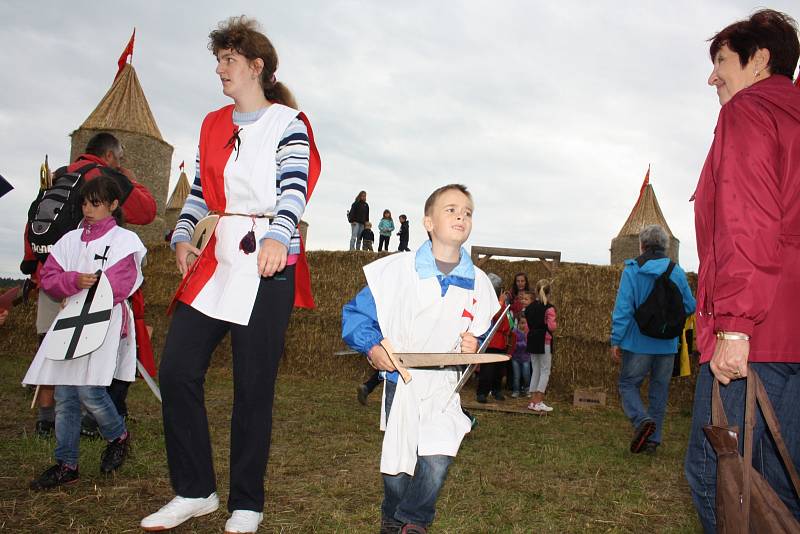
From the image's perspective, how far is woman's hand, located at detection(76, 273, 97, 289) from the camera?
13.0ft

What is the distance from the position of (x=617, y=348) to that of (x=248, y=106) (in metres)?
4.53

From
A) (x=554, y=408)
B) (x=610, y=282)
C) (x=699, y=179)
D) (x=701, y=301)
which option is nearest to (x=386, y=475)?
(x=701, y=301)

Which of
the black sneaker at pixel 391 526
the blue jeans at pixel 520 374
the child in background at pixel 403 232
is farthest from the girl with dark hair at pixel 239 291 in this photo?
the child in background at pixel 403 232

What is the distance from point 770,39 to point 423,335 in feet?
5.58

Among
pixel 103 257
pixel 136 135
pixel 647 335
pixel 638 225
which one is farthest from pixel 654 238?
pixel 638 225

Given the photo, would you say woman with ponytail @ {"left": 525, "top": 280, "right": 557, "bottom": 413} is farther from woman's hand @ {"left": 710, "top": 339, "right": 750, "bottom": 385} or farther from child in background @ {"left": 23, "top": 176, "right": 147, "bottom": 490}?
woman's hand @ {"left": 710, "top": 339, "right": 750, "bottom": 385}

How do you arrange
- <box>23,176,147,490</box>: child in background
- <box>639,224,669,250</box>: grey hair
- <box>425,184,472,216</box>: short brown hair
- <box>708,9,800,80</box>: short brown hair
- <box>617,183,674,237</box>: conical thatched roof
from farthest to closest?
<box>617,183,674,237</box>: conical thatched roof < <box>639,224,669,250</box>: grey hair < <box>23,176,147,490</box>: child in background < <box>425,184,472,216</box>: short brown hair < <box>708,9,800,80</box>: short brown hair

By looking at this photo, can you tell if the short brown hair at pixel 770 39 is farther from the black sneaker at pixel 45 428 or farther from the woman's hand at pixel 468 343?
the black sneaker at pixel 45 428

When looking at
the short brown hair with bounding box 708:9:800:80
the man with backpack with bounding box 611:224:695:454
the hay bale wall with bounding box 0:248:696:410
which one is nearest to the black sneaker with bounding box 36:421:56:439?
the man with backpack with bounding box 611:224:695:454

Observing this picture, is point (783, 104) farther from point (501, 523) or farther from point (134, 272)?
point (134, 272)

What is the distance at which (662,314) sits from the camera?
229 inches

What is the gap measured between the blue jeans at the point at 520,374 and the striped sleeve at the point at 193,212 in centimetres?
767

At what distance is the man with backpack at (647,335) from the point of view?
5941 mm

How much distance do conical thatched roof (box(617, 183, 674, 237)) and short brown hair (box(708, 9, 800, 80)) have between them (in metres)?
23.4
